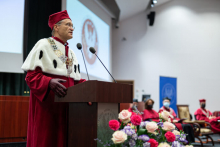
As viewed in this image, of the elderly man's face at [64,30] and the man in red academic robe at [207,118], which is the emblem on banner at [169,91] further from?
the elderly man's face at [64,30]

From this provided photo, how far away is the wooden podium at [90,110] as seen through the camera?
1.50m

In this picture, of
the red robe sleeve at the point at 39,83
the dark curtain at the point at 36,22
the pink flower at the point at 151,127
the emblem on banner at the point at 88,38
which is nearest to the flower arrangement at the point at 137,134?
the pink flower at the point at 151,127

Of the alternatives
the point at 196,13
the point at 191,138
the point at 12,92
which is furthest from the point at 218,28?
the point at 12,92

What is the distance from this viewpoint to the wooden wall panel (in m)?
3.93

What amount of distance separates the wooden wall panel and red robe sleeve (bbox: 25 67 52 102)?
8.29ft

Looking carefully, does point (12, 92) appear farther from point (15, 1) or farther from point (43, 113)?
point (43, 113)

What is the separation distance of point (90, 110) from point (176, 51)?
1065 cm

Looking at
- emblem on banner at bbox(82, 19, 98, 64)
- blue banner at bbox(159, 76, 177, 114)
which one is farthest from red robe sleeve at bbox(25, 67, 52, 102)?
blue banner at bbox(159, 76, 177, 114)

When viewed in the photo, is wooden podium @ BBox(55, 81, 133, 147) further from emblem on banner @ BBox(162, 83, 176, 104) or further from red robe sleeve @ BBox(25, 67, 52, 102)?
emblem on banner @ BBox(162, 83, 176, 104)

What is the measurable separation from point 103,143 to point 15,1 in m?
3.95

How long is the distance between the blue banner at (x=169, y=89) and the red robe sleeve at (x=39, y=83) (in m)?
9.66

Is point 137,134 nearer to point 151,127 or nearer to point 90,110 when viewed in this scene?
point 151,127

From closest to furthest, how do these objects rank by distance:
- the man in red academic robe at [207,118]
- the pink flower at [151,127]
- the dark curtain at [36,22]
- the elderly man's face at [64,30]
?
1. the pink flower at [151,127]
2. the elderly man's face at [64,30]
3. the dark curtain at [36,22]
4. the man in red academic robe at [207,118]

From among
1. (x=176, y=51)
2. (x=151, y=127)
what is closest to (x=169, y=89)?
(x=176, y=51)
